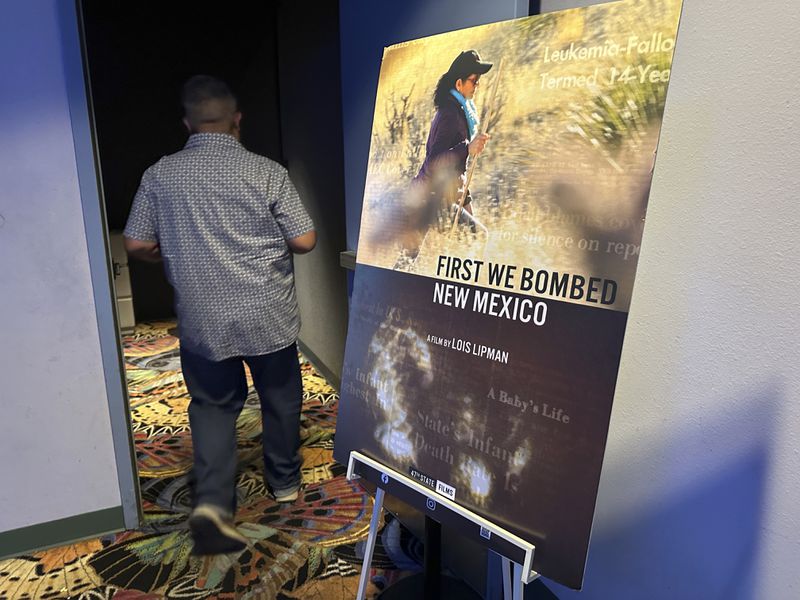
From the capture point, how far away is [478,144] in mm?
982

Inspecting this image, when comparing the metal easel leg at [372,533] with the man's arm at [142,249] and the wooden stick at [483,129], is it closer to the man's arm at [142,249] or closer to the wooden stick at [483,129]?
the wooden stick at [483,129]

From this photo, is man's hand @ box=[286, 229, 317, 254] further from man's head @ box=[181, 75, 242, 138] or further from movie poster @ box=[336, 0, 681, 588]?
movie poster @ box=[336, 0, 681, 588]

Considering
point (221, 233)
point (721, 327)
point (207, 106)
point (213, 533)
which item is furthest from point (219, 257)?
point (721, 327)

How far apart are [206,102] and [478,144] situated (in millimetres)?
1099

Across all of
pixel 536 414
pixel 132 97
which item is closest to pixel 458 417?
pixel 536 414

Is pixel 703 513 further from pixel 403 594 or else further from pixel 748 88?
pixel 403 594

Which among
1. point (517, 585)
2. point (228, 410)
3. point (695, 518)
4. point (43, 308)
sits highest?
point (43, 308)

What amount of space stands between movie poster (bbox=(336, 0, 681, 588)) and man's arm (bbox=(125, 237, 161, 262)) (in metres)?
0.91

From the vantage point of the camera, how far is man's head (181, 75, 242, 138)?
1.74m

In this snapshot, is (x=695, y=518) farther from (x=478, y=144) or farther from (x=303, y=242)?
(x=303, y=242)

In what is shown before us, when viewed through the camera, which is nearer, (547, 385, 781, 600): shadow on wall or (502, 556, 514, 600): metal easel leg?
(547, 385, 781, 600): shadow on wall

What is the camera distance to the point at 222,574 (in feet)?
5.63

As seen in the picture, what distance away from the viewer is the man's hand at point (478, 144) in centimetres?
97

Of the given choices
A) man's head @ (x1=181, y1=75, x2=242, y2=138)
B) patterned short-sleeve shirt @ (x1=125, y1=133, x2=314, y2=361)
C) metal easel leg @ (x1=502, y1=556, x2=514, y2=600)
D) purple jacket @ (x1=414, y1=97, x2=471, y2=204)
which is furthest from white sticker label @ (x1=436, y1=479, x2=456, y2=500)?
man's head @ (x1=181, y1=75, x2=242, y2=138)
